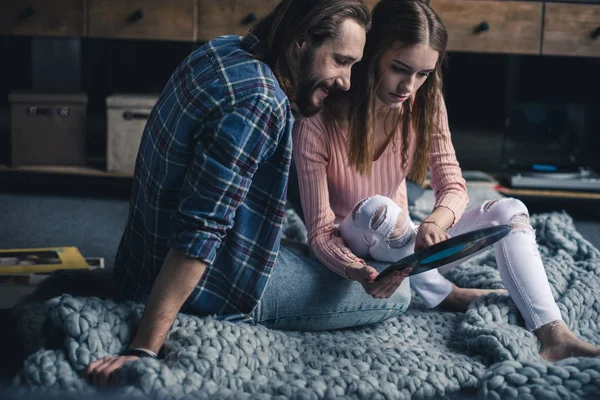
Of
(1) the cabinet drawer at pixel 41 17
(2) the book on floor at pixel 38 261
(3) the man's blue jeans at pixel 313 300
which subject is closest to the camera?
(3) the man's blue jeans at pixel 313 300

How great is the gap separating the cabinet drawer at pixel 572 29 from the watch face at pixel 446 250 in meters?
1.38

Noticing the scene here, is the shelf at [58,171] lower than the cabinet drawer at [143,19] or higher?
lower

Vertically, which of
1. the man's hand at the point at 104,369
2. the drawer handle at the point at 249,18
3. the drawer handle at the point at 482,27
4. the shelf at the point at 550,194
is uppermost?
the drawer handle at the point at 482,27

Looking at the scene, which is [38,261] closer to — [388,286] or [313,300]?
[313,300]

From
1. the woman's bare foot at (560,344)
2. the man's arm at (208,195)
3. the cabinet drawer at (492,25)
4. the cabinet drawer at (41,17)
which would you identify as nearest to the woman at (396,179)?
the woman's bare foot at (560,344)

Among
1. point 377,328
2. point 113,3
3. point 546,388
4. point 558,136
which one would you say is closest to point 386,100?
point 377,328

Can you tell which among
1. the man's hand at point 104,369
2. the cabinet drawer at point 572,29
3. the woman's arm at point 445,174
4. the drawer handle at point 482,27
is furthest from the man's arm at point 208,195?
the cabinet drawer at point 572,29

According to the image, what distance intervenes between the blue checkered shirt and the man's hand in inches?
6.8

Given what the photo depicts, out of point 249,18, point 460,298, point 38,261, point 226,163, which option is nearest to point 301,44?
point 226,163

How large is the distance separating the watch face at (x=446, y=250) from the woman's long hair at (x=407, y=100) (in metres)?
0.30

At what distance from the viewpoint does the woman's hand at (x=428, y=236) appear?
134cm

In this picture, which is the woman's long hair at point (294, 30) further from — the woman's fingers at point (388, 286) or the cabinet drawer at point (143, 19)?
the cabinet drawer at point (143, 19)

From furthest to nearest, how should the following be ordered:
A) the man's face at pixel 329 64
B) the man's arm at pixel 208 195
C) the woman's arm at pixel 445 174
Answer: the woman's arm at pixel 445 174 < the man's face at pixel 329 64 < the man's arm at pixel 208 195

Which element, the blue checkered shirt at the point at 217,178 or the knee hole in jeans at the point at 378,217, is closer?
the blue checkered shirt at the point at 217,178
